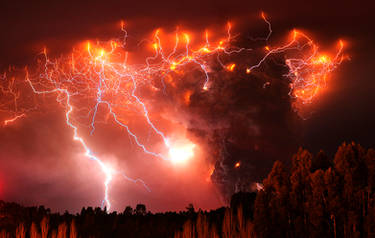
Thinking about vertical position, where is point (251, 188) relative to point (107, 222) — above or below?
above

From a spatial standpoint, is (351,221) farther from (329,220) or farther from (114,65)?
(114,65)

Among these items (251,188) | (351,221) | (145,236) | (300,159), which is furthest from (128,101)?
(351,221)

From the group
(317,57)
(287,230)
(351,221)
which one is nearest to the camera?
(351,221)

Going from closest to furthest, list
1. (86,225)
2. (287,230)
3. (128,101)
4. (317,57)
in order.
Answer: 1. (287,230)
2. (86,225)
3. (317,57)
4. (128,101)

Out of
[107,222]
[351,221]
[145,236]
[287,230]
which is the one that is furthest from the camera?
[107,222]

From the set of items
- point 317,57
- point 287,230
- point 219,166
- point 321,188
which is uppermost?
point 317,57

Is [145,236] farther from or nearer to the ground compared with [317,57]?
nearer to the ground

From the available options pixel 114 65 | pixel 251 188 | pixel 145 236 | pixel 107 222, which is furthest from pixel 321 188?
pixel 251 188

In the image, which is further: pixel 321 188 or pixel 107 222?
pixel 107 222

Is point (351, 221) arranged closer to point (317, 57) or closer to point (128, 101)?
point (317, 57)
